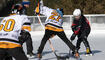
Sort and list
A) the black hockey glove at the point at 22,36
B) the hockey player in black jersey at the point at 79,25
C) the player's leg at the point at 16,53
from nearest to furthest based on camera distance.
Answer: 1. the player's leg at the point at 16,53
2. the black hockey glove at the point at 22,36
3. the hockey player in black jersey at the point at 79,25

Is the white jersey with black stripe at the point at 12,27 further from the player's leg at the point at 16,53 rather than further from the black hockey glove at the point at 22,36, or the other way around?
the player's leg at the point at 16,53

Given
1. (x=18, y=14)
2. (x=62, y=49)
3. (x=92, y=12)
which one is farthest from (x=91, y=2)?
(x=18, y=14)

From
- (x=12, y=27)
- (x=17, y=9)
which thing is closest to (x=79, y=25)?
(x=17, y=9)

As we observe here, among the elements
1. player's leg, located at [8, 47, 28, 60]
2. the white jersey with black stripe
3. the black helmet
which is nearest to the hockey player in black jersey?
the black helmet

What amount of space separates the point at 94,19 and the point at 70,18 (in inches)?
41.4

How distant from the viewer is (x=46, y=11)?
5.66 m

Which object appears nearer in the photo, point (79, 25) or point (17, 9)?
point (17, 9)

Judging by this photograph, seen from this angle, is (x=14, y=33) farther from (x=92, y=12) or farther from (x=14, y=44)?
(x=92, y=12)

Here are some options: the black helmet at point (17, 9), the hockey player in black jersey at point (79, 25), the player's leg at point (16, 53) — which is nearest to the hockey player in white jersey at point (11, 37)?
the player's leg at point (16, 53)

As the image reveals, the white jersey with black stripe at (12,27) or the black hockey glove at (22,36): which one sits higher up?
the white jersey with black stripe at (12,27)

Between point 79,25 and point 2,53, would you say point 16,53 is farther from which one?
point 79,25

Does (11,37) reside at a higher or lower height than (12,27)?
lower

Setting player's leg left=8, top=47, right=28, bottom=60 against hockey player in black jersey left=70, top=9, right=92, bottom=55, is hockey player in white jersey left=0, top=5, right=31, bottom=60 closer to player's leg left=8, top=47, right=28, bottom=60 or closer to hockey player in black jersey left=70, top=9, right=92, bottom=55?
player's leg left=8, top=47, right=28, bottom=60

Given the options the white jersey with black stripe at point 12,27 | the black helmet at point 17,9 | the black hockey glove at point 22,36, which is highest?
the black helmet at point 17,9
